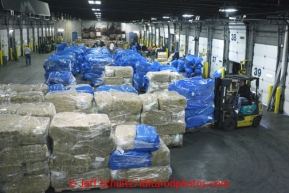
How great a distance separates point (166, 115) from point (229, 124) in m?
2.77

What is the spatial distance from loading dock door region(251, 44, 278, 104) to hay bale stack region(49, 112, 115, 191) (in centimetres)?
869

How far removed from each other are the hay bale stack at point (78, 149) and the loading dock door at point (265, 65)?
869 centimetres

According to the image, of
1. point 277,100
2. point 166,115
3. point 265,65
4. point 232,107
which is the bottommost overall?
point 277,100

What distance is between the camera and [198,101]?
8.51m

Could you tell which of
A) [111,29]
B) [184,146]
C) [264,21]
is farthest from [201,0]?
[111,29]

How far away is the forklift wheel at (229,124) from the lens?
350 inches

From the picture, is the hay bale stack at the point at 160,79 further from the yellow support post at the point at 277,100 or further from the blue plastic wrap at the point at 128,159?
the blue plastic wrap at the point at 128,159

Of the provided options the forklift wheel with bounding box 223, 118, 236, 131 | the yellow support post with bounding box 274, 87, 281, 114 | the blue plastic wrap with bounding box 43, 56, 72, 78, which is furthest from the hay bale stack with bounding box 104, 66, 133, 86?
the yellow support post with bounding box 274, 87, 281, 114

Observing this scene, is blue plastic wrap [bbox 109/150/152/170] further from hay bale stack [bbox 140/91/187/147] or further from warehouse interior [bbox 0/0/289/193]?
hay bale stack [bbox 140/91/187/147]

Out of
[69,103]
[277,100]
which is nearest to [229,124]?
[277,100]

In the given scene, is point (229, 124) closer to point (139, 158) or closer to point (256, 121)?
point (256, 121)

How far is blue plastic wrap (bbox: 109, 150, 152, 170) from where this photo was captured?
213 inches

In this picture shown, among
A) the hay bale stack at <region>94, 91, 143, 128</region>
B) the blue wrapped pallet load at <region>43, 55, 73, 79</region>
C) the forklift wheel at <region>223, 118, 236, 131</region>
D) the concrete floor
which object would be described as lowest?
the concrete floor

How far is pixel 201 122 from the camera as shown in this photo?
8562 millimetres
